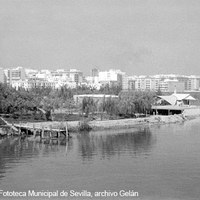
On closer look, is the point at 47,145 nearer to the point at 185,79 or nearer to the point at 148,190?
the point at 148,190

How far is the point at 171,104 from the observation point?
2614cm

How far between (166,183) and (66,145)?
193 inches

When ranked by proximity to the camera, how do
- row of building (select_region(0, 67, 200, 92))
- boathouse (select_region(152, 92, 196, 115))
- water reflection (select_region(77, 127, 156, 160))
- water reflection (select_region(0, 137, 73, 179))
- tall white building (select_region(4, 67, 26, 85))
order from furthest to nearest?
tall white building (select_region(4, 67, 26, 85)), row of building (select_region(0, 67, 200, 92)), boathouse (select_region(152, 92, 196, 115)), water reflection (select_region(77, 127, 156, 160)), water reflection (select_region(0, 137, 73, 179))

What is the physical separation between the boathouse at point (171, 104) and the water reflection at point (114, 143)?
292 inches

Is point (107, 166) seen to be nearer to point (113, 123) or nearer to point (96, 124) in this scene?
point (96, 124)

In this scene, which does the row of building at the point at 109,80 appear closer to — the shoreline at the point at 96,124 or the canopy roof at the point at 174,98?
the canopy roof at the point at 174,98

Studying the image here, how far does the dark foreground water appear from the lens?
8.23m

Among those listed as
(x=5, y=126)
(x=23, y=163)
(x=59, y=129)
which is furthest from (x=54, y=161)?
(x=5, y=126)

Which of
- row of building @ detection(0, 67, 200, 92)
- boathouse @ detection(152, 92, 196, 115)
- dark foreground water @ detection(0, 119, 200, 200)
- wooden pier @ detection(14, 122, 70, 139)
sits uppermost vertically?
row of building @ detection(0, 67, 200, 92)

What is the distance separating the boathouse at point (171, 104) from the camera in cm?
2368

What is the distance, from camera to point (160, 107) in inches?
930

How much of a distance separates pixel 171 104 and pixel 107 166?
16711mm

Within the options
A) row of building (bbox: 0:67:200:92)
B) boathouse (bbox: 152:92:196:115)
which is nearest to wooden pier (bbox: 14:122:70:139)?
boathouse (bbox: 152:92:196:115)

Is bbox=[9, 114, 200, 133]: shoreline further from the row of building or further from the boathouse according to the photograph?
the row of building
